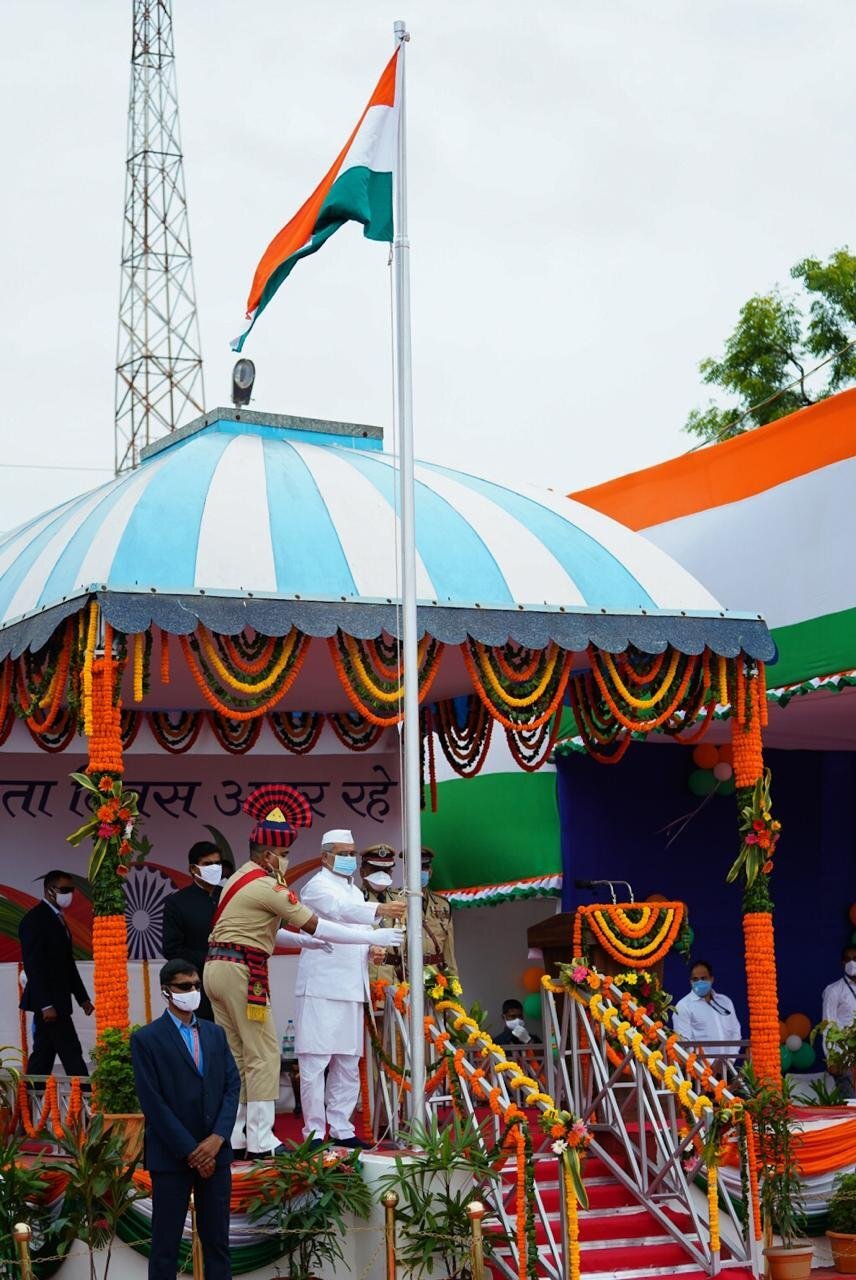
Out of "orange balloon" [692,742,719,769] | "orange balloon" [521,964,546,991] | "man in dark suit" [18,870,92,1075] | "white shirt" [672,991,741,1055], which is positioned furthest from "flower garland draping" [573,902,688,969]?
"orange balloon" [521,964,546,991]

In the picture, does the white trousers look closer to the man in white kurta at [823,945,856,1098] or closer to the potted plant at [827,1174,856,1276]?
the potted plant at [827,1174,856,1276]

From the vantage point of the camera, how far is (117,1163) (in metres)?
8.80

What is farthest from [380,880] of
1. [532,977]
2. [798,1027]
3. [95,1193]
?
[532,977]

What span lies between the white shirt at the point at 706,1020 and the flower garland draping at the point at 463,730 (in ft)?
8.08

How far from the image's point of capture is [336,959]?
384 inches

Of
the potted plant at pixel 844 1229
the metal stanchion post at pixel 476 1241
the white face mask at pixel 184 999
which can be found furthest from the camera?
the potted plant at pixel 844 1229

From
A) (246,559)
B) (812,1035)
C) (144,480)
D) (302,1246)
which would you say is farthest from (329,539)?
(812,1035)

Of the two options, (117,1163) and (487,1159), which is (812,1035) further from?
(117,1163)

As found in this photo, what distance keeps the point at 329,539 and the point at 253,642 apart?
947mm

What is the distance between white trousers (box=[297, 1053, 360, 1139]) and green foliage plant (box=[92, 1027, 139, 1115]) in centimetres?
95

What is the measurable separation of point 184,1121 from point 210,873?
107 inches

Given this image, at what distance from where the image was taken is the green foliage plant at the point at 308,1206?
28.8ft

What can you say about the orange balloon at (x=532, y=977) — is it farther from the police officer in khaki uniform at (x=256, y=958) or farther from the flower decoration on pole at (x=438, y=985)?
the police officer in khaki uniform at (x=256, y=958)

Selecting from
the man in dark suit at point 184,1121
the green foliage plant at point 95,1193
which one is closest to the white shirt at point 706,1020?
the green foliage plant at point 95,1193
